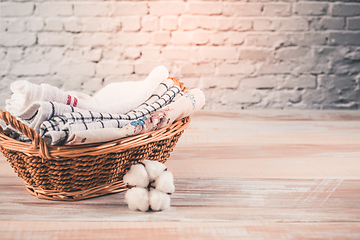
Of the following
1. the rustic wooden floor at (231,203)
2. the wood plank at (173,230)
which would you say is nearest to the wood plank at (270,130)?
the rustic wooden floor at (231,203)

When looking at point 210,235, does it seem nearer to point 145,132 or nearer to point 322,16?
point 145,132

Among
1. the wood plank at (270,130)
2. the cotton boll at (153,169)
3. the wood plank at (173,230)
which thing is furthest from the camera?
the wood plank at (270,130)

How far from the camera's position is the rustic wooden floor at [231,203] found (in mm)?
585

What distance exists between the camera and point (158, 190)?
0.66 m

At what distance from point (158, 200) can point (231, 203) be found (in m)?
0.17

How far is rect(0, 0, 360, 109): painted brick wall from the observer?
2234 millimetres

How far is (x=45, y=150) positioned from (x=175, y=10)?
72.8 inches

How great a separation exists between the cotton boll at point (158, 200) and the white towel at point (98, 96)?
23 centimetres

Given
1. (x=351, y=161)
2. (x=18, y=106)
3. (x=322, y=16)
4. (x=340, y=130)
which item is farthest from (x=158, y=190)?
(x=322, y=16)

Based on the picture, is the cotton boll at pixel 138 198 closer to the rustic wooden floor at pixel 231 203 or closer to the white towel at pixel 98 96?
the rustic wooden floor at pixel 231 203

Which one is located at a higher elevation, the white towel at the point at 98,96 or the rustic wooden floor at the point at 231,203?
the white towel at the point at 98,96

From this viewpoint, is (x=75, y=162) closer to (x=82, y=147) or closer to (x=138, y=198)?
(x=82, y=147)

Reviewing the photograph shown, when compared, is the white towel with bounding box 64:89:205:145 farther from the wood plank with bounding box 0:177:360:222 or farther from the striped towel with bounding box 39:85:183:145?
the wood plank with bounding box 0:177:360:222

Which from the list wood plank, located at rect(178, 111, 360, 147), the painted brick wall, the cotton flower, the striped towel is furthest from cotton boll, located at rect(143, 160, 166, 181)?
the painted brick wall
